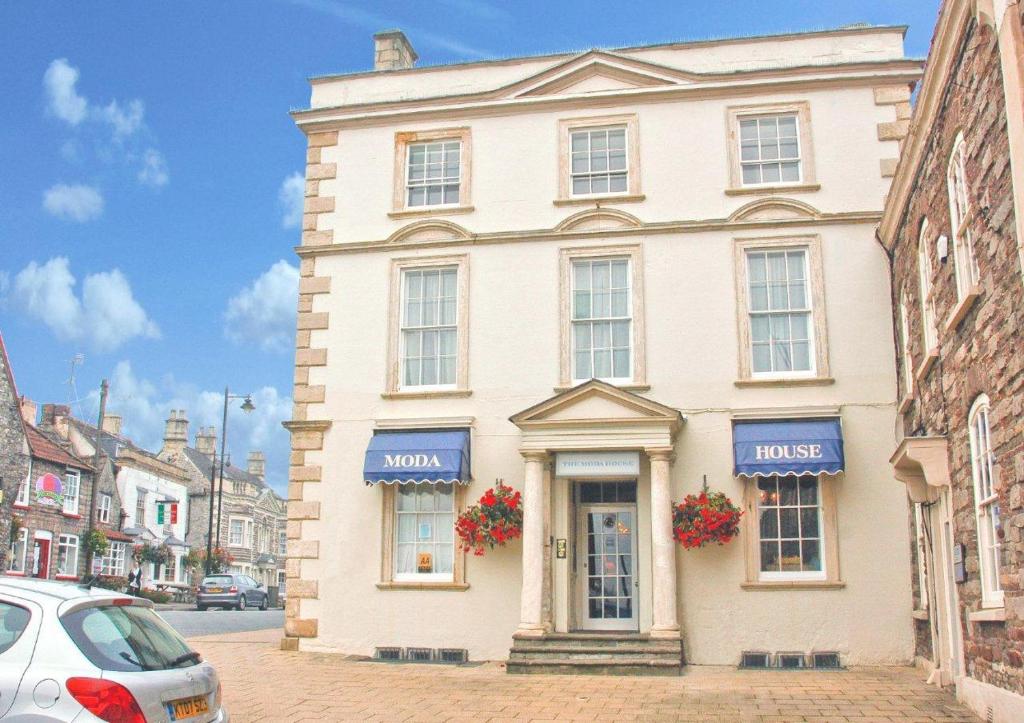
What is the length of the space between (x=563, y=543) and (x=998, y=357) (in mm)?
7976

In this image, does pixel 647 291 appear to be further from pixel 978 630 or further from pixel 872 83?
pixel 978 630

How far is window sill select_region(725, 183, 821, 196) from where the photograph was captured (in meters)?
16.6

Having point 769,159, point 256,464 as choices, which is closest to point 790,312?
point 769,159

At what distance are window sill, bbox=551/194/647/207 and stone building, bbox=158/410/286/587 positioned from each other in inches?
1605

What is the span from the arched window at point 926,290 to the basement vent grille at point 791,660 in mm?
4828

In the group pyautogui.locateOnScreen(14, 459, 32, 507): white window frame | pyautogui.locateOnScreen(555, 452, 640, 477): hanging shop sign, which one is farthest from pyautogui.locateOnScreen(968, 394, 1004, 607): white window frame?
pyautogui.locateOnScreen(14, 459, 32, 507): white window frame

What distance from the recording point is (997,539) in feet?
32.1

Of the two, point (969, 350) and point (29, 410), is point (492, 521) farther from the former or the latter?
point (29, 410)

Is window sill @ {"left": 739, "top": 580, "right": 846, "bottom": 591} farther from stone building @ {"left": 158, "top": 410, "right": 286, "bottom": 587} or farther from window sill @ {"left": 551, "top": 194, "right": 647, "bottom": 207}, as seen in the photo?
stone building @ {"left": 158, "top": 410, "right": 286, "bottom": 587}

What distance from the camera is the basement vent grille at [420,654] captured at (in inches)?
637

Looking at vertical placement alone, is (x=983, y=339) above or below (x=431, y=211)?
below

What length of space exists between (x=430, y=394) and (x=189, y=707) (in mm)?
10608

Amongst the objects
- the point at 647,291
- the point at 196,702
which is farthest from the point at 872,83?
the point at 196,702

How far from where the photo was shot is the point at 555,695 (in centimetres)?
1254
